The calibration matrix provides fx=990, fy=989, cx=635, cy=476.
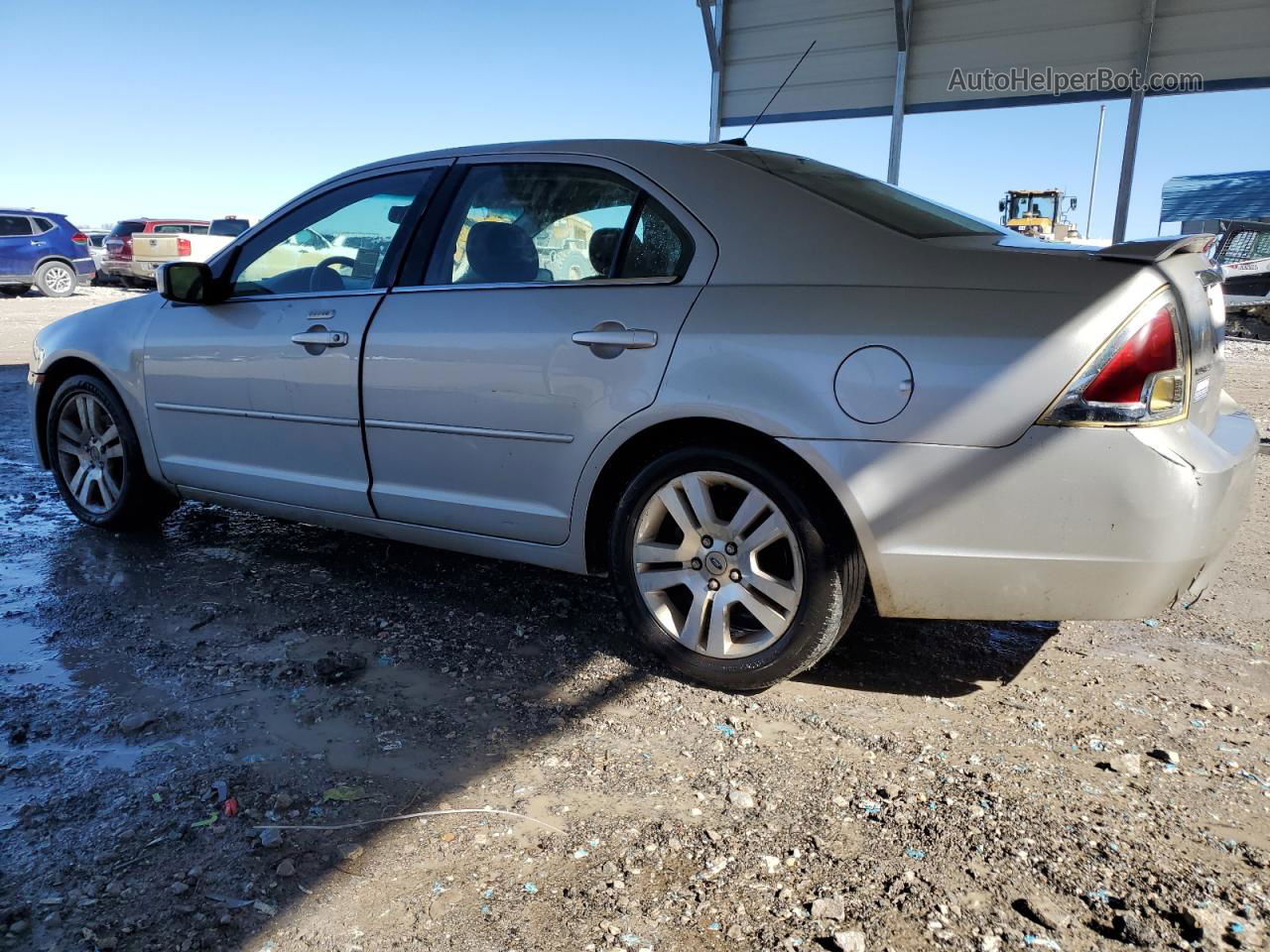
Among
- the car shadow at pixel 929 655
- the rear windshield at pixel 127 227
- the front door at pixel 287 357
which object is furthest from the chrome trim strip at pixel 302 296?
the rear windshield at pixel 127 227

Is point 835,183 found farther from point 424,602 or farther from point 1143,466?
point 424,602

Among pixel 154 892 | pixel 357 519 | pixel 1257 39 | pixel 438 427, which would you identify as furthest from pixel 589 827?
pixel 1257 39

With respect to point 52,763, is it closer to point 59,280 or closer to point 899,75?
point 899,75

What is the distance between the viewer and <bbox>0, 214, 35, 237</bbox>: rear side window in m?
19.4

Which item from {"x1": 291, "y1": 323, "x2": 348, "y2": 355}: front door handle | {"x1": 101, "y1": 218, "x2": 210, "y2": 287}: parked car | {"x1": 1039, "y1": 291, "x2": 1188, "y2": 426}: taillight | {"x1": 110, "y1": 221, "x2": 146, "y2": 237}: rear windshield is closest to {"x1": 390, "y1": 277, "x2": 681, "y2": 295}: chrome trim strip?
{"x1": 291, "y1": 323, "x2": 348, "y2": 355}: front door handle

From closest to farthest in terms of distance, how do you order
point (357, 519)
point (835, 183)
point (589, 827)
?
point (589, 827) → point (835, 183) → point (357, 519)

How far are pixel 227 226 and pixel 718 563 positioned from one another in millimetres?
23634

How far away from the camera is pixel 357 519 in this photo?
Result: 3.68m

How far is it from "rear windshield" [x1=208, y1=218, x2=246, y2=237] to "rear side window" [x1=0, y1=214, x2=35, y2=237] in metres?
4.14

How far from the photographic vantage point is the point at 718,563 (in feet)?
9.65

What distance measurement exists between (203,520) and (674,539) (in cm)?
289

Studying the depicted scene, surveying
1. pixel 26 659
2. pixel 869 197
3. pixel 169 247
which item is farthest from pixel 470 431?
pixel 169 247

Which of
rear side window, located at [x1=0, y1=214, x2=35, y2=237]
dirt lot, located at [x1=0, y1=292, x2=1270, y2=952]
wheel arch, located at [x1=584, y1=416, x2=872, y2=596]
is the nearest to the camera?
dirt lot, located at [x1=0, y1=292, x2=1270, y2=952]

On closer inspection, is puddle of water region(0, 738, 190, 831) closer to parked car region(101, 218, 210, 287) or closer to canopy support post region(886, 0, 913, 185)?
canopy support post region(886, 0, 913, 185)
